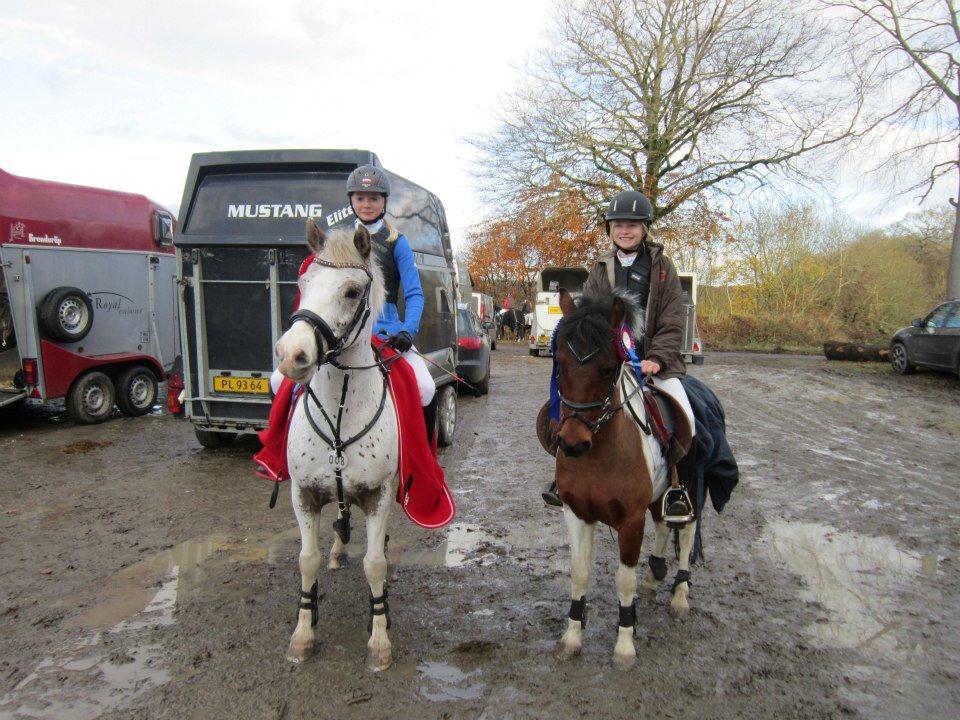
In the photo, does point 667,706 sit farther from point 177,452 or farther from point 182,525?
point 177,452

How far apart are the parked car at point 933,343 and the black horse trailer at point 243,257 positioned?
14.2m

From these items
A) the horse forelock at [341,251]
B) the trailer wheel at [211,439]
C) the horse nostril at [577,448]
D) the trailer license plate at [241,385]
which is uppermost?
the horse forelock at [341,251]

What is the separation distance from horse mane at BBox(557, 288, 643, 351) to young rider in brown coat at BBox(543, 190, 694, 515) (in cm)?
54

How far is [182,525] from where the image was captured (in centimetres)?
567

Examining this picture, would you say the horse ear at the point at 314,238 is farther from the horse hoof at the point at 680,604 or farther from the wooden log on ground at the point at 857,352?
the wooden log on ground at the point at 857,352

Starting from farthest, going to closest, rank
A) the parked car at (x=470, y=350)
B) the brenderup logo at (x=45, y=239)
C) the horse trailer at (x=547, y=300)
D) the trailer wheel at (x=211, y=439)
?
the horse trailer at (x=547, y=300), the parked car at (x=470, y=350), the brenderup logo at (x=45, y=239), the trailer wheel at (x=211, y=439)

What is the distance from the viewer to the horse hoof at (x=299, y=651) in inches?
136

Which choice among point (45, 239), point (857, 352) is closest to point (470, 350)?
point (45, 239)

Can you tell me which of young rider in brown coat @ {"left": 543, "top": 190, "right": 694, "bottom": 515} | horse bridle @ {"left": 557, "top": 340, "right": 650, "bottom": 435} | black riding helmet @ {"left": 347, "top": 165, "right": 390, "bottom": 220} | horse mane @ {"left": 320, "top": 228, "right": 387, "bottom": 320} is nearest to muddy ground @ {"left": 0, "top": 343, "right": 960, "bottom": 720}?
young rider in brown coat @ {"left": 543, "top": 190, "right": 694, "bottom": 515}

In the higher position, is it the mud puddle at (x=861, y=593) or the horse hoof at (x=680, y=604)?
the horse hoof at (x=680, y=604)

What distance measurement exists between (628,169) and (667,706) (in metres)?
25.3

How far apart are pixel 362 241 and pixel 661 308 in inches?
71.9

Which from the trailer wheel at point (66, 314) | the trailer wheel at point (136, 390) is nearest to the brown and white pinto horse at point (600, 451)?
the trailer wheel at point (66, 314)

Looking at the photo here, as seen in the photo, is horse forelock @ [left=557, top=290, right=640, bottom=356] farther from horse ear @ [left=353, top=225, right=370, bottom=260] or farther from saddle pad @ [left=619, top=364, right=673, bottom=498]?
horse ear @ [left=353, top=225, right=370, bottom=260]
